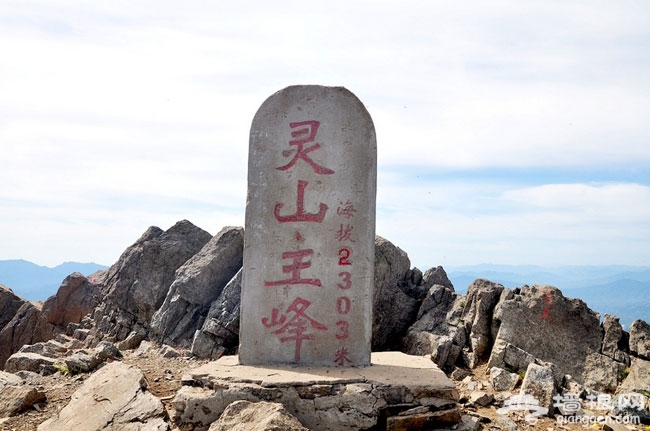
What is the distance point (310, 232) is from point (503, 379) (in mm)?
3858

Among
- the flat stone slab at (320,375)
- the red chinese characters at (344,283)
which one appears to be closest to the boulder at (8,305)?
the flat stone slab at (320,375)

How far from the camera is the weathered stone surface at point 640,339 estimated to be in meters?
8.23

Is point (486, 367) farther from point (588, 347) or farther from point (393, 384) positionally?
point (393, 384)

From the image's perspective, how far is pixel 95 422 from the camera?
20.0 ft

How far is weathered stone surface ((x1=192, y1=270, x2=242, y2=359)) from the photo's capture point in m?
9.75

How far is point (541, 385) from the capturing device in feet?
23.8

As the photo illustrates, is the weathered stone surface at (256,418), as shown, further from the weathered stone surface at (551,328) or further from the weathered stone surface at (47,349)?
the weathered stone surface at (47,349)

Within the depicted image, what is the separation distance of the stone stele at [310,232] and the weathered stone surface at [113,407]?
49.0 inches

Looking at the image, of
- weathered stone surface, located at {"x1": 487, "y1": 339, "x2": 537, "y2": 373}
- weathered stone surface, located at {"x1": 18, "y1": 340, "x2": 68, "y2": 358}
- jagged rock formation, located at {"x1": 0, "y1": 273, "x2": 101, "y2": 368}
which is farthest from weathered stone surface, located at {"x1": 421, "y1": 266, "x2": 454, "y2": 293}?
jagged rock formation, located at {"x1": 0, "y1": 273, "x2": 101, "y2": 368}

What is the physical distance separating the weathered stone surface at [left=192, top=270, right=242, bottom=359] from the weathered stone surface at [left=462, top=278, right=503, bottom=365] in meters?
4.21

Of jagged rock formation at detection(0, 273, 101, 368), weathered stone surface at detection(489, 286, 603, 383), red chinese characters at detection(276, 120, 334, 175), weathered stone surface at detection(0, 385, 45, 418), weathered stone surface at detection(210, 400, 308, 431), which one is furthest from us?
jagged rock formation at detection(0, 273, 101, 368)

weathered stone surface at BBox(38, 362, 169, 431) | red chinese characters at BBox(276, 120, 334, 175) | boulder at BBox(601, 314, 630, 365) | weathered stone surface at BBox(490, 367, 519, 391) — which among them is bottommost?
weathered stone surface at BBox(38, 362, 169, 431)

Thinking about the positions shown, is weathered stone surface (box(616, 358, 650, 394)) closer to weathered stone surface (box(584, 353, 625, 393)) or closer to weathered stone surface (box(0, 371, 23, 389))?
weathered stone surface (box(584, 353, 625, 393))

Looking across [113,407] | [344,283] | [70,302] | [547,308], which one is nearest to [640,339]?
[547,308]
